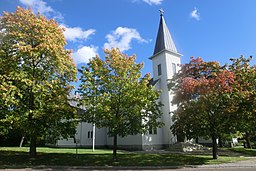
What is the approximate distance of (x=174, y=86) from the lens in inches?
805

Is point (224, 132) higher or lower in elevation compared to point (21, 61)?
lower

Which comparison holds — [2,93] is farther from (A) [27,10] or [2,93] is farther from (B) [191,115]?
(B) [191,115]

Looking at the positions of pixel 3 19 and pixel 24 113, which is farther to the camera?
pixel 3 19

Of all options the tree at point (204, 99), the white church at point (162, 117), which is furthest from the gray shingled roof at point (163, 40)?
the tree at point (204, 99)

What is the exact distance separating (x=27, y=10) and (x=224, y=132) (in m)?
18.0

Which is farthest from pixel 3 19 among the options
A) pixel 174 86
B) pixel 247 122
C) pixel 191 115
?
pixel 247 122

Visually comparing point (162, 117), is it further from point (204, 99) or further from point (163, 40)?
point (204, 99)

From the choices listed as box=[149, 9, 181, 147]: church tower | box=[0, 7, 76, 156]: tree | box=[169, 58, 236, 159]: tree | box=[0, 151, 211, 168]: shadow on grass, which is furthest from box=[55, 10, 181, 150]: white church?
box=[0, 7, 76, 156]: tree

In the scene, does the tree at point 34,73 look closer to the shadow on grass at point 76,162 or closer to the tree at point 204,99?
the shadow on grass at point 76,162

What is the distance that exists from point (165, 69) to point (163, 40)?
4.66 m

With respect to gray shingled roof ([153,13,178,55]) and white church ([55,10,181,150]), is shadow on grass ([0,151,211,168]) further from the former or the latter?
gray shingled roof ([153,13,178,55])

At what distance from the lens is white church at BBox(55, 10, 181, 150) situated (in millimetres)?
28078

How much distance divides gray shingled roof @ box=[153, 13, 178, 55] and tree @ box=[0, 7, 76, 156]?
1798 centimetres

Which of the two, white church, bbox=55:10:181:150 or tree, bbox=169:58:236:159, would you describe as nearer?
tree, bbox=169:58:236:159
